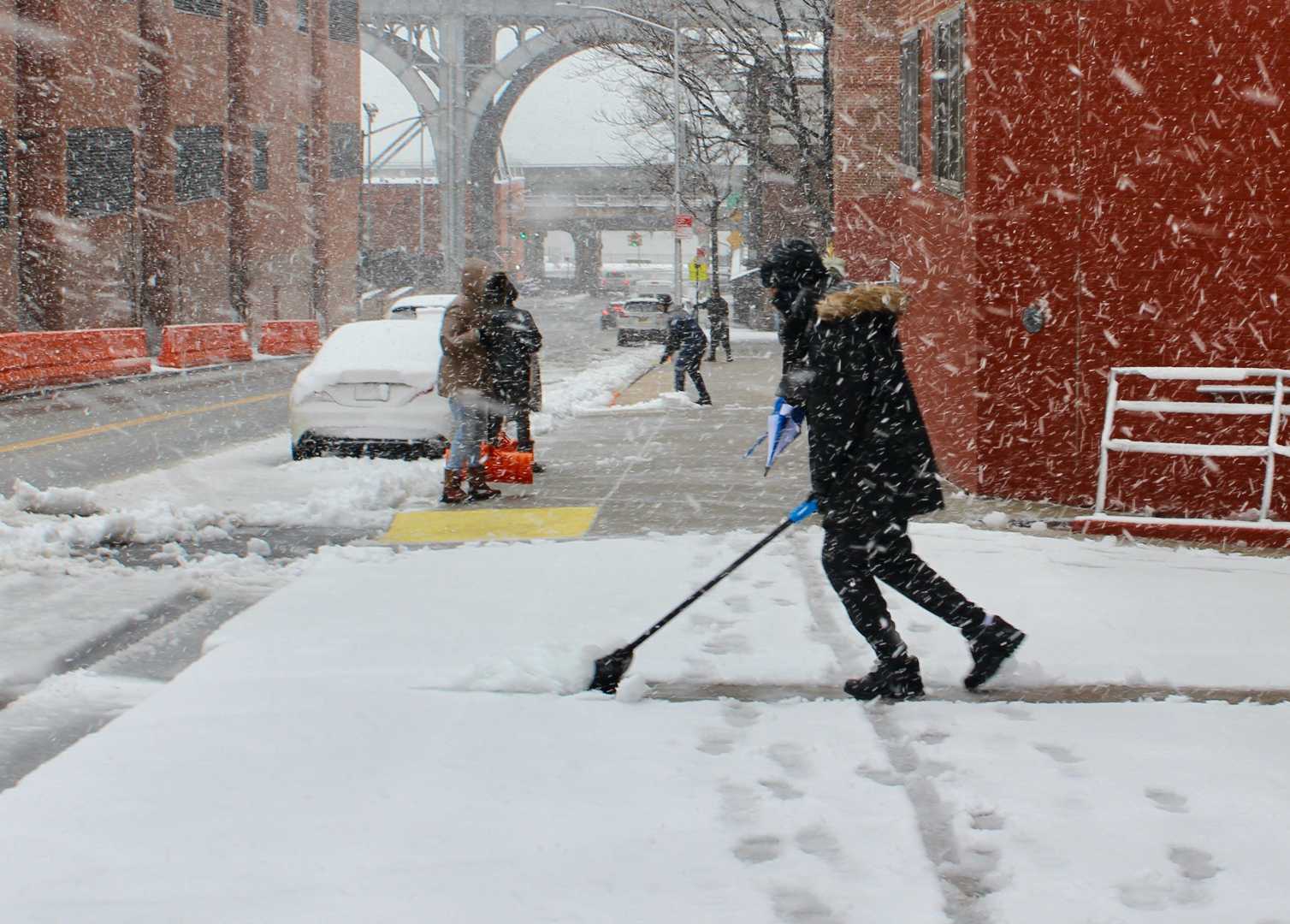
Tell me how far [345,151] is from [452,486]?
4807 centimetres

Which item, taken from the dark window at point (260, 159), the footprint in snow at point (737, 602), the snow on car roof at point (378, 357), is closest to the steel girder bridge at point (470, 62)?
the dark window at point (260, 159)

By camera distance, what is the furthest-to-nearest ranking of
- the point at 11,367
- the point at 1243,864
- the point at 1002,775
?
1. the point at 11,367
2. the point at 1002,775
3. the point at 1243,864

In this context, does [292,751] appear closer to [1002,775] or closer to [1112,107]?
[1002,775]

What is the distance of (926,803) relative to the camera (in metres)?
4.60

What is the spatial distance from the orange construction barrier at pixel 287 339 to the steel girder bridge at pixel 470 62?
3134cm

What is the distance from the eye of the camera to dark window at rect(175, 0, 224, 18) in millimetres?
40031

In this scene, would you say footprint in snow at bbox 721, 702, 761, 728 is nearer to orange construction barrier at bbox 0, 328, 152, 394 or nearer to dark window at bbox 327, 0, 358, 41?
orange construction barrier at bbox 0, 328, 152, 394

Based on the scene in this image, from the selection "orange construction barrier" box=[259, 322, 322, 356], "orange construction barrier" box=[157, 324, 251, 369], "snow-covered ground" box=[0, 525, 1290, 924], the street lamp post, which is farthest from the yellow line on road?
the street lamp post

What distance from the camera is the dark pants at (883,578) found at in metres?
5.65

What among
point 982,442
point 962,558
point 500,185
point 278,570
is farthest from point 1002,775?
point 500,185

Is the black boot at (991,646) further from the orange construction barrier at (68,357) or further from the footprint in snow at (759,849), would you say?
the orange construction barrier at (68,357)

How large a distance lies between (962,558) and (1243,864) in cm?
474

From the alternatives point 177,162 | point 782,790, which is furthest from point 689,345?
point 177,162

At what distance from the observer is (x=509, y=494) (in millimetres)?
11906
